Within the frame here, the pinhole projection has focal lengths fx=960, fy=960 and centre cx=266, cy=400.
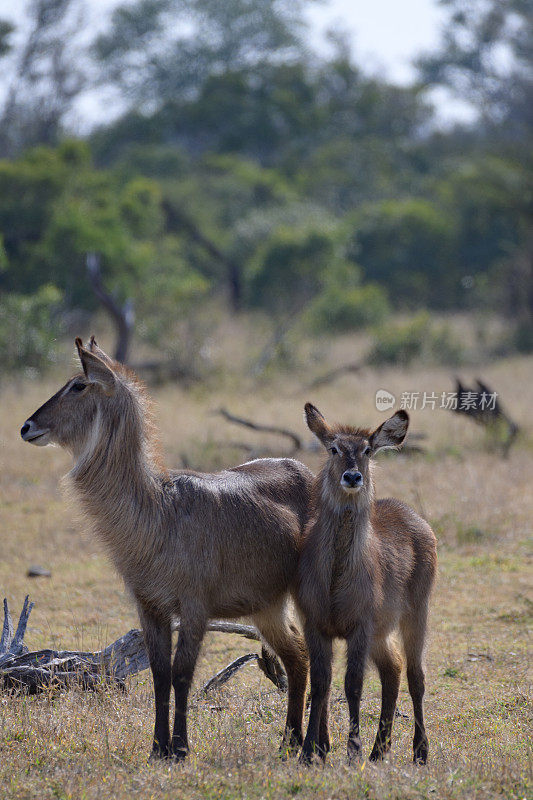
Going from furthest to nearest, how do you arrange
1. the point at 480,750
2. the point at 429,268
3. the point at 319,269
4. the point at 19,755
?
1. the point at 429,268
2. the point at 319,269
3. the point at 480,750
4. the point at 19,755

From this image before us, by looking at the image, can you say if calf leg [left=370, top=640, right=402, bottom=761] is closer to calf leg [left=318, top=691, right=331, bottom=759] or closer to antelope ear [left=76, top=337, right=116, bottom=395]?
calf leg [left=318, top=691, right=331, bottom=759]

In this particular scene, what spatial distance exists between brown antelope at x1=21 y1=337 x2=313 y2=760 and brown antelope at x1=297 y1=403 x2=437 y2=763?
0.21 m

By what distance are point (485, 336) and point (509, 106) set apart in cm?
2342

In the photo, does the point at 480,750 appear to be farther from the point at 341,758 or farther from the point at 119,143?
the point at 119,143

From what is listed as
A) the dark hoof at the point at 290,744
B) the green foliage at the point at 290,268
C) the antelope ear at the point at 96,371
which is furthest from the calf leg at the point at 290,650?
the green foliage at the point at 290,268

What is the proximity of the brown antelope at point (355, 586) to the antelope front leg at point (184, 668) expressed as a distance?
44 centimetres

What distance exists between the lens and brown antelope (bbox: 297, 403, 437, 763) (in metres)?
3.72

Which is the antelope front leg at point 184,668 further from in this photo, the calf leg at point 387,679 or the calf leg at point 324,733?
the calf leg at point 387,679

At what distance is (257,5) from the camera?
4056 cm

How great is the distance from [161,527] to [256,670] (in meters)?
1.95

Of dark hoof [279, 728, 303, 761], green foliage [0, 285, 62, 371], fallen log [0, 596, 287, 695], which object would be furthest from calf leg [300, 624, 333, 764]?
green foliage [0, 285, 62, 371]

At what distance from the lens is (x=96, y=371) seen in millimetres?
3783

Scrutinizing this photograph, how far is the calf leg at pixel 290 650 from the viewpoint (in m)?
4.10

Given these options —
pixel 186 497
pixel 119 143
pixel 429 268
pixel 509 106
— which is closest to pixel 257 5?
pixel 509 106
